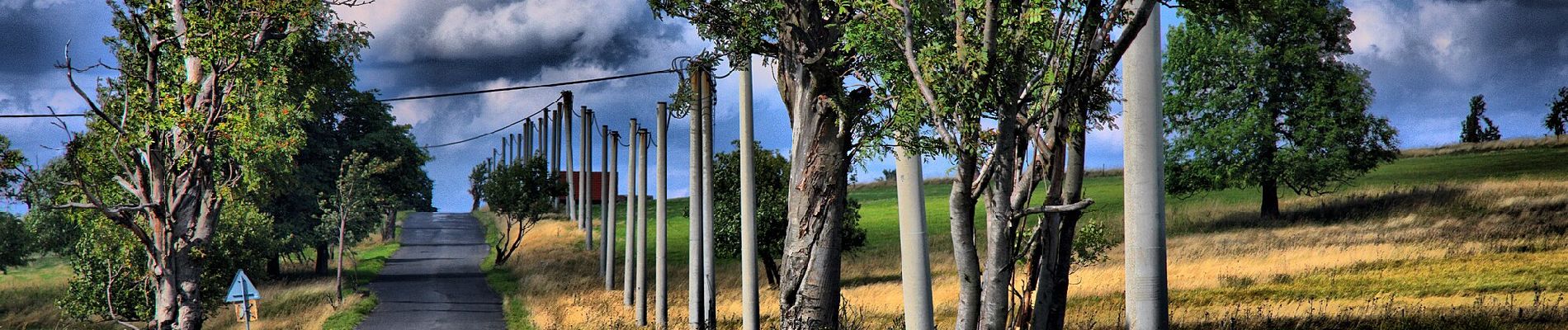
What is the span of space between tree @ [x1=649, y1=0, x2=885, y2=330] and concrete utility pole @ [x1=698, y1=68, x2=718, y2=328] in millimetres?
6198

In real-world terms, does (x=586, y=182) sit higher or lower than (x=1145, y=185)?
higher

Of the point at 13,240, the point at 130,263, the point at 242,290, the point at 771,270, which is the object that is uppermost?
the point at 13,240

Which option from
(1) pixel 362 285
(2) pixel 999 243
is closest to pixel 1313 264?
(2) pixel 999 243

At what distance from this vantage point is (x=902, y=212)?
12.2 meters

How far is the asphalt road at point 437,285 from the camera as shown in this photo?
3425 centimetres

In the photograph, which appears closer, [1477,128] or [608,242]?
[608,242]

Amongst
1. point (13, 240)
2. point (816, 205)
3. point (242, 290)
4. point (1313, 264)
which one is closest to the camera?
point (816, 205)

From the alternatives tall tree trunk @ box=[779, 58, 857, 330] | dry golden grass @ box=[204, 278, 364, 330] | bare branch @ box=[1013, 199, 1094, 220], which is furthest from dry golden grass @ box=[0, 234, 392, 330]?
bare branch @ box=[1013, 199, 1094, 220]

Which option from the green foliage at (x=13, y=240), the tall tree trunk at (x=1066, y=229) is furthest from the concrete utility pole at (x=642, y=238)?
the green foliage at (x=13, y=240)

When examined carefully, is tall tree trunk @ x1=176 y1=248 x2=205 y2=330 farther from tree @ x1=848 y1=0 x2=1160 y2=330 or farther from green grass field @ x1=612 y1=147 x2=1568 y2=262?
green grass field @ x1=612 y1=147 x2=1568 y2=262

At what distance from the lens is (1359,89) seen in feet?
151

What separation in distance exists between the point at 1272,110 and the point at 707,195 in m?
30.9

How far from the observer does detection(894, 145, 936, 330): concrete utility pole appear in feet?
39.8

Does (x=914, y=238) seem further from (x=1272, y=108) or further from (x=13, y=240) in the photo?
(x=13, y=240)
